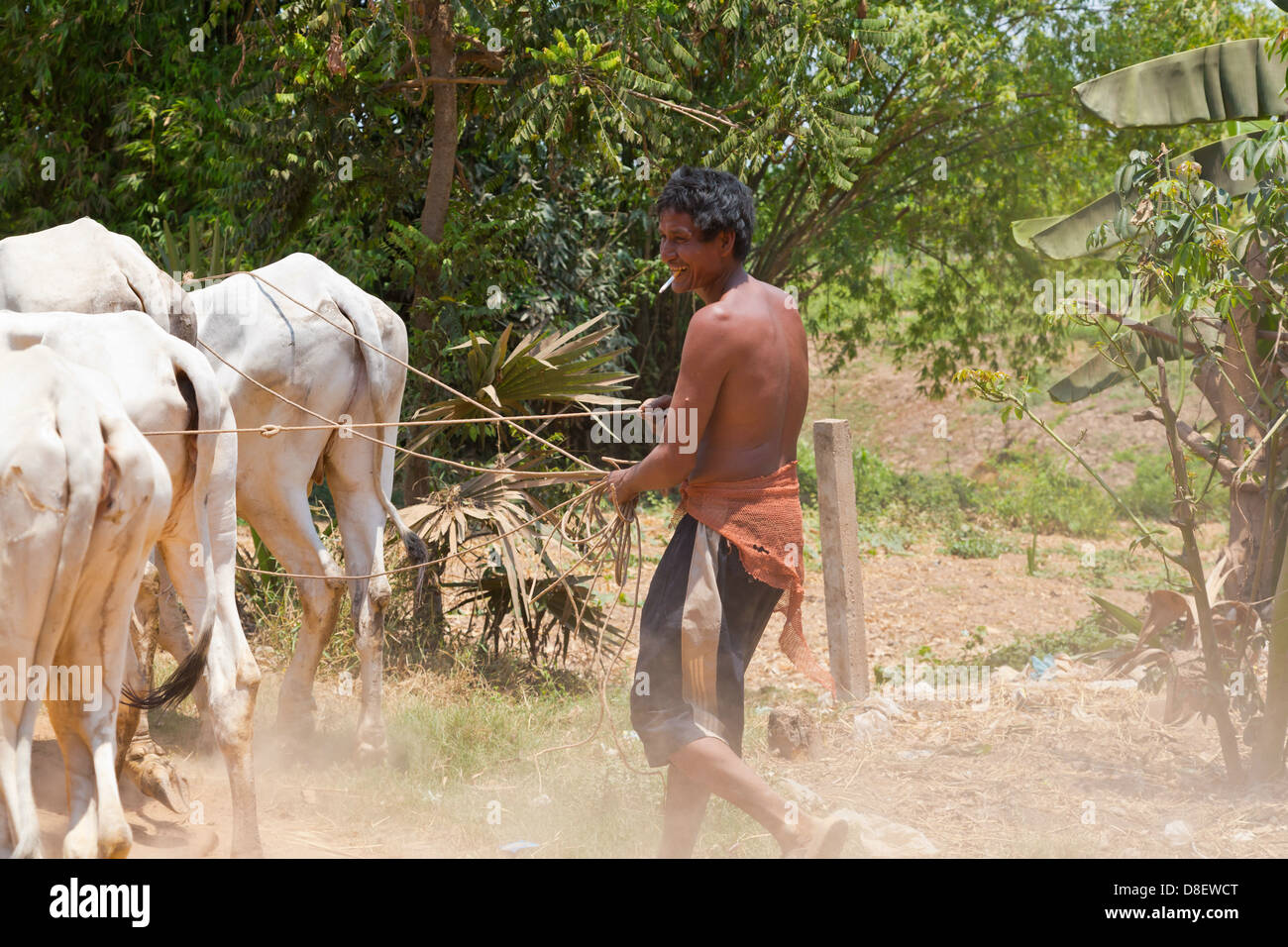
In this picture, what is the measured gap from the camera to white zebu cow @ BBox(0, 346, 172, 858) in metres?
2.85

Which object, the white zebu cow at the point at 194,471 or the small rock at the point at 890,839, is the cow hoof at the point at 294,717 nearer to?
the white zebu cow at the point at 194,471

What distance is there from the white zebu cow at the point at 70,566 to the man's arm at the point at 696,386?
1.38m

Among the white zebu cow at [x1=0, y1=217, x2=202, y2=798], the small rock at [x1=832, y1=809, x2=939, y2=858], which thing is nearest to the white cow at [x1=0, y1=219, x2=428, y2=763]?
the white zebu cow at [x1=0, y1=217, x2=202, y2=798]

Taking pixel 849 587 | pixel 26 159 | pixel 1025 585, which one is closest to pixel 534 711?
pixel 849 587

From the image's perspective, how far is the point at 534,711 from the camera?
19.6 ft

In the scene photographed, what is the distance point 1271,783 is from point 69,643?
4604mm

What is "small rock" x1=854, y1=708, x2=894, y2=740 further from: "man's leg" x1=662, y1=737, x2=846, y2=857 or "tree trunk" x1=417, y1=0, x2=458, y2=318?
"tree trunk" x1=417, y1=0, x2=458, y2=318

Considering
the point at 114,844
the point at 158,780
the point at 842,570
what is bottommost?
the point at 158,780

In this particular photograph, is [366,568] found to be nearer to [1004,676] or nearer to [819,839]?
[819,839]

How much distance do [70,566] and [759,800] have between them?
6.34ft

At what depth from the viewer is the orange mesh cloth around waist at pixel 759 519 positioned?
12.0ft

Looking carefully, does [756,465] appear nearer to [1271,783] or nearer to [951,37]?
[1271,783]

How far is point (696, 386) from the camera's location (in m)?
3.53

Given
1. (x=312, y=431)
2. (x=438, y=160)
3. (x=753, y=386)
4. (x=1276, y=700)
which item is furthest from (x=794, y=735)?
(x=438, y=160)
